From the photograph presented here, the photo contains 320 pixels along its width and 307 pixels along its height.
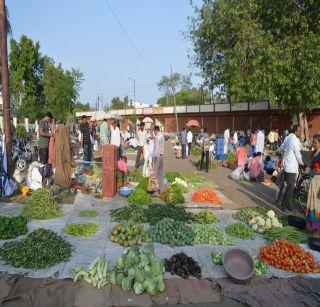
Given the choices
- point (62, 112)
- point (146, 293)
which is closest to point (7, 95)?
point (146, 293)

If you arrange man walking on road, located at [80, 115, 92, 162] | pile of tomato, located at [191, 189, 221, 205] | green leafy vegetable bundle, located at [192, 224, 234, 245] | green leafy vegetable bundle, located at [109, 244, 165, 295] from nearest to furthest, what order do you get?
green leafy vegetable bundle, located at [109, 244, 165, 295] < green leafy vegetable bundle, located at [192, 224, 234, 245] < pile of tomato, located at [191, 189, 221, 205] < man walking on road, located at [80, 115, 92, 162]

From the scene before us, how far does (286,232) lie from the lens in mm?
7184

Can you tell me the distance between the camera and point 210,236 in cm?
689

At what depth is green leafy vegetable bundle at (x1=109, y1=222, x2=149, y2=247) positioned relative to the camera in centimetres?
654

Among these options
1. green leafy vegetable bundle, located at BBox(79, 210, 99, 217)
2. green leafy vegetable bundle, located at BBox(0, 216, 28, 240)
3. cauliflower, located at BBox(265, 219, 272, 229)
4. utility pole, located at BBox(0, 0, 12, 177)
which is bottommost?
cauliflower, located at BBox(265, 219, 272, 229)

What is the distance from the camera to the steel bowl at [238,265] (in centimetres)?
524

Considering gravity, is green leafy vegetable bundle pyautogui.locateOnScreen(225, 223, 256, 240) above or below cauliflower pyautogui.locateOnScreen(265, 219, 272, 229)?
below

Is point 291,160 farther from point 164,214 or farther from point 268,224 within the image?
point 164,214

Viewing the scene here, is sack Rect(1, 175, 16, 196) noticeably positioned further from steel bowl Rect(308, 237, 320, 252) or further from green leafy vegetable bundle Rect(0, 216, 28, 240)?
steel bowl Rect(308, 237, 320, 252)

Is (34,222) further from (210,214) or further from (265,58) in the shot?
(265,58)

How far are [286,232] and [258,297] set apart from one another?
101 inches

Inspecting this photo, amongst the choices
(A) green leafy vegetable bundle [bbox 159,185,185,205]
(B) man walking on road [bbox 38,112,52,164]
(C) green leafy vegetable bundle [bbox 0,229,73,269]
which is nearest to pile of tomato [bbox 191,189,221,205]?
(A) green leafy vegetable bundle [bbox 159,185,185,205]

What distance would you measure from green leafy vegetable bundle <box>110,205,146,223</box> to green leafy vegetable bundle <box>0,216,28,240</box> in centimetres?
189

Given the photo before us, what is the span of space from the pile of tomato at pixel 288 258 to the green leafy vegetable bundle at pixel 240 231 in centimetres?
108
